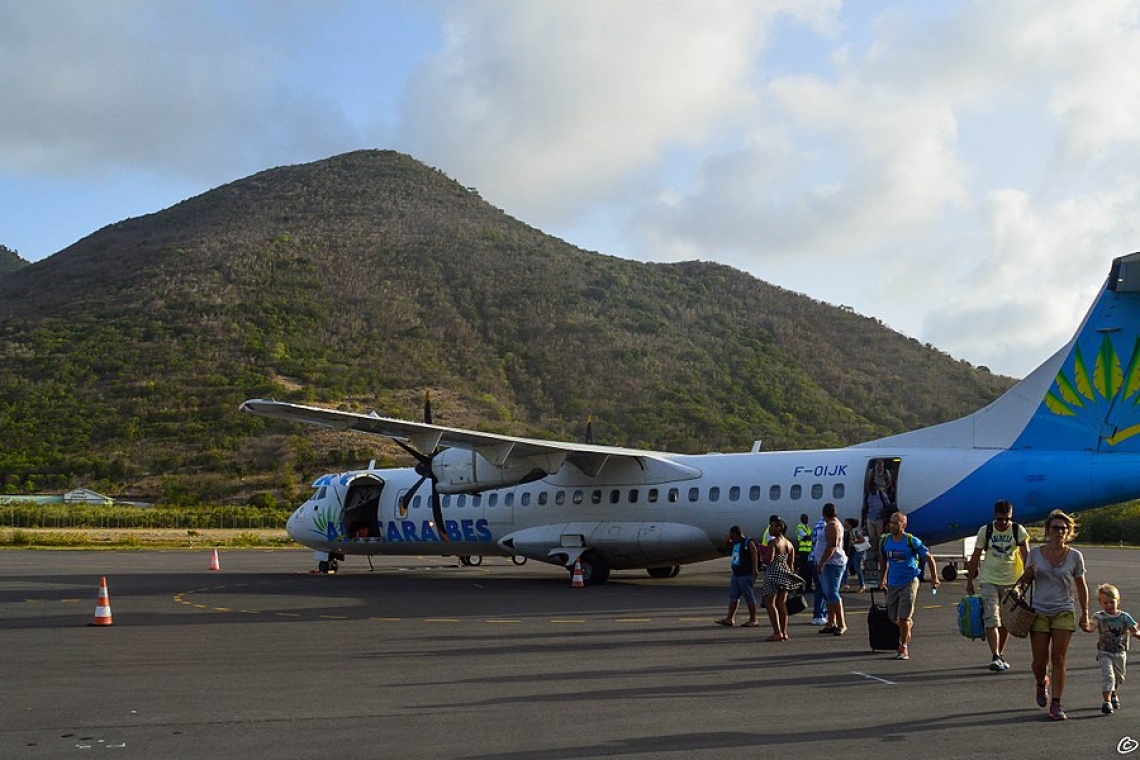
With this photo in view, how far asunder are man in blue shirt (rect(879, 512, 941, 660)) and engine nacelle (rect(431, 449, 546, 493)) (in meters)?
12.9

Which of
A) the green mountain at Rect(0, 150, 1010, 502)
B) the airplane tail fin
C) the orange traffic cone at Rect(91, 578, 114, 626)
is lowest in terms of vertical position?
the orange traffic cone at Rect(91, 578, 114, 626)

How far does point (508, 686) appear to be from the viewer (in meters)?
11.1

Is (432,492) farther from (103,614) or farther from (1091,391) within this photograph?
(1091,391)

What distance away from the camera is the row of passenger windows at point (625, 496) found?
22.1 metres

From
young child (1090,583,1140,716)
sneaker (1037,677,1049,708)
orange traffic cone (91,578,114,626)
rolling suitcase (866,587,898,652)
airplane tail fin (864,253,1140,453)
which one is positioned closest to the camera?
young child (1090,583,1140,716)

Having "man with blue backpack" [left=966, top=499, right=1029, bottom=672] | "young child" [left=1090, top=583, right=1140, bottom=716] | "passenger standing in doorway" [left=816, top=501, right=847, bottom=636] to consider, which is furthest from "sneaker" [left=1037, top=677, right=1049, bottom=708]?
"passenger standing in doorway" [left=816, top=501, right=847, bottom=636]

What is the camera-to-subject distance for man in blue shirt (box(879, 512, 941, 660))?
12.6 m

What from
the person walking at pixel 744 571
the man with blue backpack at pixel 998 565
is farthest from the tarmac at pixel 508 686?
the person walking at pixel 744 571

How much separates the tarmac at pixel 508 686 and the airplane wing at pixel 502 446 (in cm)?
342

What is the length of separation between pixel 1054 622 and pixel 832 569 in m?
5.78

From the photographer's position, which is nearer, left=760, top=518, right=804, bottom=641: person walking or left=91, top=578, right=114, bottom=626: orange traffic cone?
left=760, top=518, right=804, bottom=641: person walking

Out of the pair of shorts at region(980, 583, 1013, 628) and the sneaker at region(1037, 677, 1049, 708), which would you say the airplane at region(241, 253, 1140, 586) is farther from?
the sneaker at region(1037, 677, 1049, 708)

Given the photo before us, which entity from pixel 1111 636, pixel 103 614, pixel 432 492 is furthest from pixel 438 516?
pixel 1111 636

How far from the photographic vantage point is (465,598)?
21172mm
